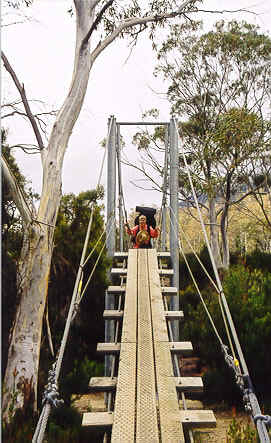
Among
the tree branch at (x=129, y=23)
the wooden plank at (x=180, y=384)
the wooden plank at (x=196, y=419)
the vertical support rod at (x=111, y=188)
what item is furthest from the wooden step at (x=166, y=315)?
the tree branch at (x=129, y=23)

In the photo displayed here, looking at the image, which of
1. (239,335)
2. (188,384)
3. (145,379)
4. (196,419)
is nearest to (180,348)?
(188,384)

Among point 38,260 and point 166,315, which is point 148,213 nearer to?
point 38,260

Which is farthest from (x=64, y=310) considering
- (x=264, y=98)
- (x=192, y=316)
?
(x=264, y=98)

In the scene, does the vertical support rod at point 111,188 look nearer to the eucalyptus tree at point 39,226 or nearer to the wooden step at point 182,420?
the eucalyptus tree at point 39,226

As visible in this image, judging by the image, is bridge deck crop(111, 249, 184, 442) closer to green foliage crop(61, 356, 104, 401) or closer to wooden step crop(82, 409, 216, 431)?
wooden step crop(82, 409, 216, 431)

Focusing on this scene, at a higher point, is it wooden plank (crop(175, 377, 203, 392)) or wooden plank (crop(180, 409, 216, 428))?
wooden plank (crop(175, 377, 203, 392))

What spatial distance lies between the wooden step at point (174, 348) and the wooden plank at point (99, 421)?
970 millimetres

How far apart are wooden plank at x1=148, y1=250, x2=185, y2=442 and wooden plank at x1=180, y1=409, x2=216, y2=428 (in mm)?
73

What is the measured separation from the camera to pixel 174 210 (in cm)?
614

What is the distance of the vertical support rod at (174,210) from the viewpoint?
19.1 feet

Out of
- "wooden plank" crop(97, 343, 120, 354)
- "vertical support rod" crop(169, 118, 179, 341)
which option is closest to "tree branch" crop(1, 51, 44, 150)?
"vertical support rod" crop(169, 118, 179, 341)

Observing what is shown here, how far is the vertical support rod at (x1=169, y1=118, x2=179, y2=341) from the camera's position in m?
5.83

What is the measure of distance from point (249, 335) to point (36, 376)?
2.71 meters

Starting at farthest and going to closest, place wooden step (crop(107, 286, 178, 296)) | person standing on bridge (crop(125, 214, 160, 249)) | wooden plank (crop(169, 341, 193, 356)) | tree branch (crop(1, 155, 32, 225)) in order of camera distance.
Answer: person standing on bridge (crop(125, 214, 160, 249)), tree branch (crop(1, 155, 32, 225)), wooden step (crop(107, 286, 178, 296)), wooden plank (crop(169, 341, 193, 356))
